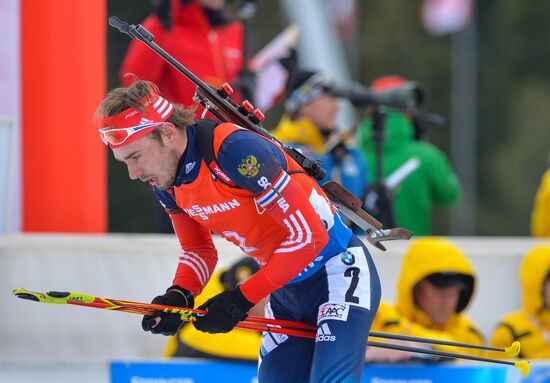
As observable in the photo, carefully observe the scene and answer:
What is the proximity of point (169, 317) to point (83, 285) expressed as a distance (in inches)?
98.8

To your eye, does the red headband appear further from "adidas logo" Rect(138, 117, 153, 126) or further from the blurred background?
the blurred background

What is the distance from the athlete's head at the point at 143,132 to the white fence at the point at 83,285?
261cm

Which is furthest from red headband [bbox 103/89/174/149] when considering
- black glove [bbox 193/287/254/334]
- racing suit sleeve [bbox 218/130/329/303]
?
black glove [bbox 193/287/254/334]

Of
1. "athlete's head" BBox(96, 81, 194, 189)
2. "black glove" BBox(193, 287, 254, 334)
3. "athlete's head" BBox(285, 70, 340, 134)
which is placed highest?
"athlete's head" BBox(285, 70, 340, 134)

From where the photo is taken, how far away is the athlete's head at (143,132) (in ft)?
14.5

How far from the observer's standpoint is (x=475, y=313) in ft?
24.0

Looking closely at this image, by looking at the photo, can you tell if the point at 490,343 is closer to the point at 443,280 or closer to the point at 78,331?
the point at 443,280

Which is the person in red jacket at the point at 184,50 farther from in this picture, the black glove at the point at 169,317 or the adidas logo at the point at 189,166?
the adidas logo at the point at 189,166

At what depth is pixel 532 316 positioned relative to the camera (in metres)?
6.67

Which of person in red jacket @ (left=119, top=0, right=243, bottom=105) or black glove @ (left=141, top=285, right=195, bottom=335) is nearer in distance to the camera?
black glove @ (left=141, top=285, right=195, bottom=335)

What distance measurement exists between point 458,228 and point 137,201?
4076 millimetres

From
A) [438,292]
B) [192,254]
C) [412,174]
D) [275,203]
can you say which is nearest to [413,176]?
[412,174]

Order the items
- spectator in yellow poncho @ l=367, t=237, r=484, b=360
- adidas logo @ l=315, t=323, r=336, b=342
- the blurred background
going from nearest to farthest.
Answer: adidas logo @ l=315, t=323, r=336, b=342, spectator in yellow poncho @ l=367, t=237, r=484, b=360, the blurred background

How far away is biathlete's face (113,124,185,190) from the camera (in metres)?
4.43
